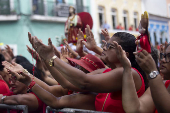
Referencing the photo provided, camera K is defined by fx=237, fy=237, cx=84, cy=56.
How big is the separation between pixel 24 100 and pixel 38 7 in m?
13.6

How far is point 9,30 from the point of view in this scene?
47.1 feet

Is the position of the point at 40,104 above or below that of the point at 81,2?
below

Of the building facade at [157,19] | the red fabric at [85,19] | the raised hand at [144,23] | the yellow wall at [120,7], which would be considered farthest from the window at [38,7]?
the raised hand at [144,23]

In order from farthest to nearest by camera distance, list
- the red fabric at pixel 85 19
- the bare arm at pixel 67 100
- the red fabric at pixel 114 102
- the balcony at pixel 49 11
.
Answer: the balcony at pixel 49 11 < the red fabric at pixel 85 19 < the bare arm at pixel 67 100 < the red fabric at pixel 114 102

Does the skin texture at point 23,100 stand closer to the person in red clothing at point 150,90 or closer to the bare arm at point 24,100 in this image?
the bare arm at point 24,100

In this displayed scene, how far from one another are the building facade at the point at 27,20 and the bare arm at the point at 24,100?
1162cm

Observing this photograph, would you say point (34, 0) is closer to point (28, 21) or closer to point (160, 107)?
point (28, 21)

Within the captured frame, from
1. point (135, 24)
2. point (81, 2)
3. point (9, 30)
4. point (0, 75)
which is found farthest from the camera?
point (135, 24)

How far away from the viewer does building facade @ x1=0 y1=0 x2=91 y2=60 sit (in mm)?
14336

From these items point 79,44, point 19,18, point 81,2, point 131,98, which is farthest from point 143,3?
point 131,98

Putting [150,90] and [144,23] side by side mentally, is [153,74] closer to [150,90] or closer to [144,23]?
[150,90]

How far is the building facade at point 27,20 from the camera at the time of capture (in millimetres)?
14336

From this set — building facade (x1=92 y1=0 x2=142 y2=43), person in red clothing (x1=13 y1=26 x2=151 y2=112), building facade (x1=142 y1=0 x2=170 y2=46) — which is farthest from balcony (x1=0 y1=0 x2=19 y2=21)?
person in red clothing (x1=13 y1=26 x2=151 y2=112)

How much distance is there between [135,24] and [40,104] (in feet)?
65.0
